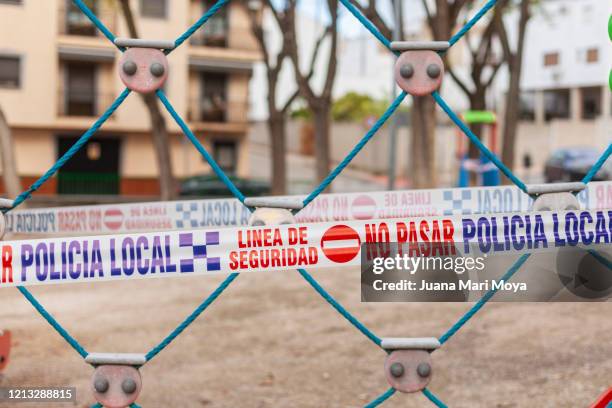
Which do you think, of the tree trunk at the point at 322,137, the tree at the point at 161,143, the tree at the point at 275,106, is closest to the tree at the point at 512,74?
the tree trunk at the point at 322,137

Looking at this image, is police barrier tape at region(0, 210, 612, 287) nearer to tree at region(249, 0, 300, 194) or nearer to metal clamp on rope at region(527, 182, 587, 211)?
metal clamp on rope at region(527, 182, 587, 211)

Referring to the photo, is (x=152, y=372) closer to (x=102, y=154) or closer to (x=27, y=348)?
(x=27, y=348)

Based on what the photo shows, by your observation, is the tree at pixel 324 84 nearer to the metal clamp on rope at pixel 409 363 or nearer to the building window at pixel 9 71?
the metal clamp on rope at pixel 409 363

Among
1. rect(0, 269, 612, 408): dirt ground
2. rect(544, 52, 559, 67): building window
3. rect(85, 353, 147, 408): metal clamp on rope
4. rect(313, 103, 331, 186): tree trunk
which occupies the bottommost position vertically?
rect(0, 269, 612, 408): dirt ground

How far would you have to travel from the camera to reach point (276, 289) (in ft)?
20.2

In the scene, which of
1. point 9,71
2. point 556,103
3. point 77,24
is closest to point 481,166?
point 9,71

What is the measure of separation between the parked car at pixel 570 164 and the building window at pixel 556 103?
16.8 metres

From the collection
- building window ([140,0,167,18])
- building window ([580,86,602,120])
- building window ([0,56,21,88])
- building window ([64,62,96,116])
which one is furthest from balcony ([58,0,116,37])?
building window ([580,86,602,120])

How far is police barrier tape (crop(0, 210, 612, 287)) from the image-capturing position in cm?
173

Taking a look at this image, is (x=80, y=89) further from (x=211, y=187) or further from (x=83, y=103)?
(x=211, y=187)

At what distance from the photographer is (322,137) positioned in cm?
1453

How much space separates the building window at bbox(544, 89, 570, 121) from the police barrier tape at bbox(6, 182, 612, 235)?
36996 millimetres

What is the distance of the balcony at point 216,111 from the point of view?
25203mm

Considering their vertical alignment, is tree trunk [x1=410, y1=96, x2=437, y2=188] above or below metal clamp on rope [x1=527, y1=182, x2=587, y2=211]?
above
